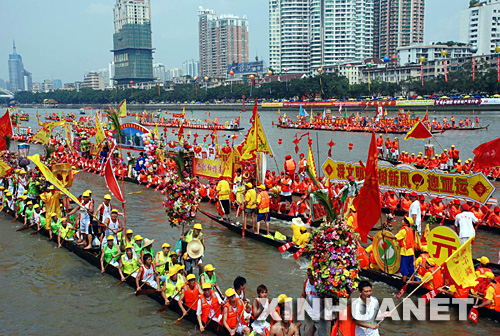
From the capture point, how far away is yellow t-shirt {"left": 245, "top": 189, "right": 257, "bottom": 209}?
1380 centimetres

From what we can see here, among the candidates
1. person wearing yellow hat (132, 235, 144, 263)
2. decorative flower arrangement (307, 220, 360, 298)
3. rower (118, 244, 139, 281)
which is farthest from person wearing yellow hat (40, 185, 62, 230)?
decorative flower arrangement (307, 220, 360, 298)

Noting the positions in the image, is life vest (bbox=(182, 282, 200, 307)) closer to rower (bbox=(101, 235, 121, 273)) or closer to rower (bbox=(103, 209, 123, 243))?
rower (bbox=(101, 235, 121, 273))

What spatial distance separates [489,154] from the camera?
44.7ft

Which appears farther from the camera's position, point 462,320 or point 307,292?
point 462,320

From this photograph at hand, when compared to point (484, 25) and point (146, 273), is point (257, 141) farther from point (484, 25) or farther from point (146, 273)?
point (484, 25)

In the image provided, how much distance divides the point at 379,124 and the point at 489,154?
117 ft

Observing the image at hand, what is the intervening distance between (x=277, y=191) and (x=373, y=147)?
24.2ft

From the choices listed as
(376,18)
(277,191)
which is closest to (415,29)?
(376,18)

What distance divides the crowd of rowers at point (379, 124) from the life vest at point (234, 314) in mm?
36325

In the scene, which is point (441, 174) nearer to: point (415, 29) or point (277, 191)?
point (277, 191)

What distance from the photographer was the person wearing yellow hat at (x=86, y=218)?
1243 cm

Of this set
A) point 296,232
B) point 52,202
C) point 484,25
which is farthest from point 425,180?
point 484,25

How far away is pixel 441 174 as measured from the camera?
1366 cm

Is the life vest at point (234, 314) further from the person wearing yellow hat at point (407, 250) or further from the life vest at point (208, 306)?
the person wearing yellow hat at point (407, 250)
